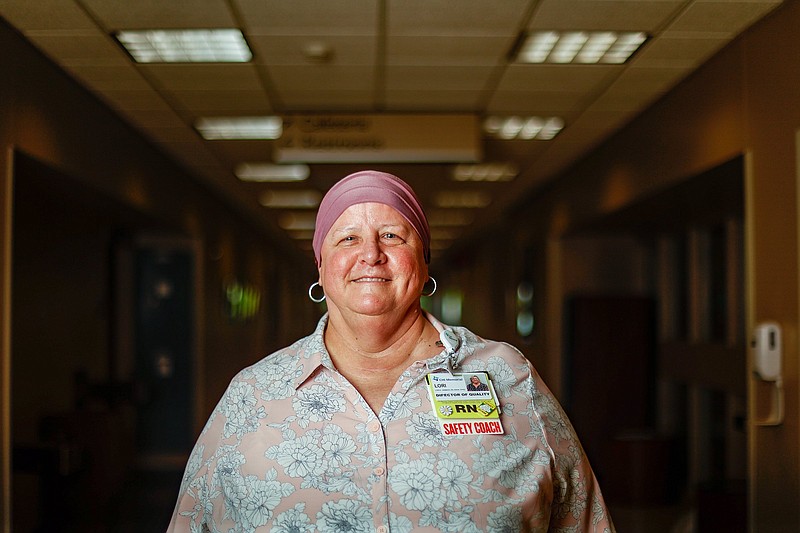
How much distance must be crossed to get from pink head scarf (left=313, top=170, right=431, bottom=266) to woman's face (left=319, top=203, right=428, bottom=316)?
0.05 ft

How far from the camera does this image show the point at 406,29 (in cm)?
443

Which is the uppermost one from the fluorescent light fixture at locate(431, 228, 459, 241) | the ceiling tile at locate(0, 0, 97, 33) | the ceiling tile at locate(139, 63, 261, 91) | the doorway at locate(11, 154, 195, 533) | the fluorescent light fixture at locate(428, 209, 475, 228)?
the fluorescent light fixture at locate(431, 228, 459, 241)

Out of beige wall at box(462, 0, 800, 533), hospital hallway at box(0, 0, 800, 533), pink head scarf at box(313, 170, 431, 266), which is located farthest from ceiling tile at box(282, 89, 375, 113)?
pink head scarf at box(313, 170, 431, 266)

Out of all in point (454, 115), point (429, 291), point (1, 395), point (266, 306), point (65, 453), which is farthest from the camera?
point (266, 306)

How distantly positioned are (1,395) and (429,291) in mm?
2882

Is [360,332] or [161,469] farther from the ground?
[360,332]

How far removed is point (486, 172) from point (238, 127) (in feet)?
10.7

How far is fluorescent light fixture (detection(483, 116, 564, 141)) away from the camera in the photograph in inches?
262

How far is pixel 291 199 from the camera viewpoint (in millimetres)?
11430

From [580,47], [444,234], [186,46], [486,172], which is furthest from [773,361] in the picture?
[444,234]

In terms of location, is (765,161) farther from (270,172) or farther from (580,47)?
(270,172)

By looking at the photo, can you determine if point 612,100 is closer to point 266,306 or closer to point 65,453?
point 65,453

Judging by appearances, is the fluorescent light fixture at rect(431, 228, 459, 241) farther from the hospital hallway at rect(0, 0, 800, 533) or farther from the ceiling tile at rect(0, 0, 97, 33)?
the ceiling tile at rect(0, 0, 97, 33)

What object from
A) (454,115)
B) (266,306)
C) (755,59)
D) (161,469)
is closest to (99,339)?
(161,469)
